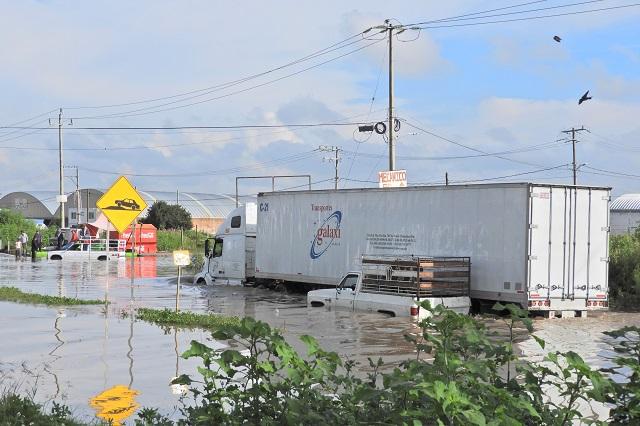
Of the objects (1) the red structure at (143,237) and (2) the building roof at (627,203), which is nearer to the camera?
(1) the red structure at (143,237)

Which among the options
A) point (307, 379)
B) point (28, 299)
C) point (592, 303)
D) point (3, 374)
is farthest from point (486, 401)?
point (28, 299)

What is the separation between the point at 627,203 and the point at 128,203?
268 feet

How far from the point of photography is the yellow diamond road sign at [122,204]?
1795 cm

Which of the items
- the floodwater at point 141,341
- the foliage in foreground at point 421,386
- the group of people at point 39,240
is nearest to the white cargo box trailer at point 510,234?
the floodwater at point 141,341

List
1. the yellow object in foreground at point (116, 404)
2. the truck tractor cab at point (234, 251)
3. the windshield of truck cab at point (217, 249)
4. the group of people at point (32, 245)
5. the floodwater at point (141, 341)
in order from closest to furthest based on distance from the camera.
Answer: the yellow object in foreground at point (116, 404) → the floodwater at point (141, 341) → the truck tractor cab at point (234, 251) → the windshield of truck cab at point (217, 249) → the group of people at point (32, 245)

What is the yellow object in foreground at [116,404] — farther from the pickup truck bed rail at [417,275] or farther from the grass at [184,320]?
the pickup truck bed rail at [417,275]

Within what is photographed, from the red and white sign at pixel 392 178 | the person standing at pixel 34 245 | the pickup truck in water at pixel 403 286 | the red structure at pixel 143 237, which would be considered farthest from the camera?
the red structure at pixel 143 237

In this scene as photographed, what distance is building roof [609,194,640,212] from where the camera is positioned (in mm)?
86738

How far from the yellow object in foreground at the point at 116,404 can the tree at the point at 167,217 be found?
252 feet

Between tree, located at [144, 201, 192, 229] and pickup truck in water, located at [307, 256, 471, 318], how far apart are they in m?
66.9

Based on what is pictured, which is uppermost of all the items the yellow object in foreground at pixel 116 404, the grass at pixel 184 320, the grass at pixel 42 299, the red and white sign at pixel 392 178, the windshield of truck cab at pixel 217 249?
the red and white sign at pixel 392 178

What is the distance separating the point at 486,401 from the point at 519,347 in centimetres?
1113

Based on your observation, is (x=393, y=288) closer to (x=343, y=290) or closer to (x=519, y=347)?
(x=343, y=290)

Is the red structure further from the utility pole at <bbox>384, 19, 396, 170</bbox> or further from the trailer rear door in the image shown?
the trailer rear door
